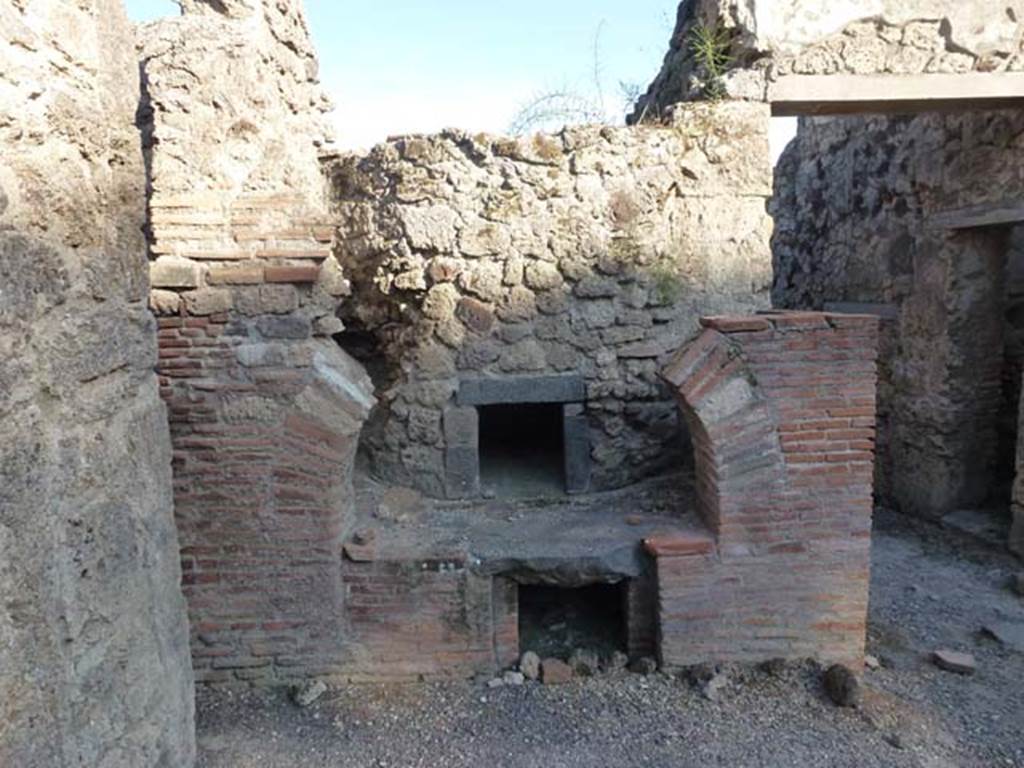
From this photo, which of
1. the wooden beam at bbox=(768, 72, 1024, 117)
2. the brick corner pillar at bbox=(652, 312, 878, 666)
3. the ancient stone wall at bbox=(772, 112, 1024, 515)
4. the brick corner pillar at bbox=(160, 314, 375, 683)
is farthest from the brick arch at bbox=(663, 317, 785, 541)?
the ancient stone wall at bbox=(772, 112, 1024, 515)

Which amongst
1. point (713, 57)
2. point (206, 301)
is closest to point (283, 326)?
point (206, 301)

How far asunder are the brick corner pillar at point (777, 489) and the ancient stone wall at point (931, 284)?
3.15 m

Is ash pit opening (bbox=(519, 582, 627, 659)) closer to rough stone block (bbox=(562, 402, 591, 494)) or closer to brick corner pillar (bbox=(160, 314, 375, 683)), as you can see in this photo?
rough stone block (bbox=(562, 402, 591, 494))

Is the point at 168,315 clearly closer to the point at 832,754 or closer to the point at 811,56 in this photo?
the point at 832,754

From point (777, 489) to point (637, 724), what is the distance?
1.28 meters

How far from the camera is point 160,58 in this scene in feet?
10.6

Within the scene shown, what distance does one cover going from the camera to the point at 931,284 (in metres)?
5.94

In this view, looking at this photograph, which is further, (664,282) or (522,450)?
(522,450)

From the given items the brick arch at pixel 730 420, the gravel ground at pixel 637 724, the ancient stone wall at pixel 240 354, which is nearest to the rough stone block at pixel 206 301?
the ancient stone wall at pixel 240 354

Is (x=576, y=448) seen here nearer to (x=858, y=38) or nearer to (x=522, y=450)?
(x=522, y=450)

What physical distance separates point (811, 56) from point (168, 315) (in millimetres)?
3879

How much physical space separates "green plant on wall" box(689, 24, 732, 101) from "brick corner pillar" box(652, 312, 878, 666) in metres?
1.59

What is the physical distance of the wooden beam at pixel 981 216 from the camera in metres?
5.20

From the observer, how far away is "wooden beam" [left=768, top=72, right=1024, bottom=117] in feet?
13.9
